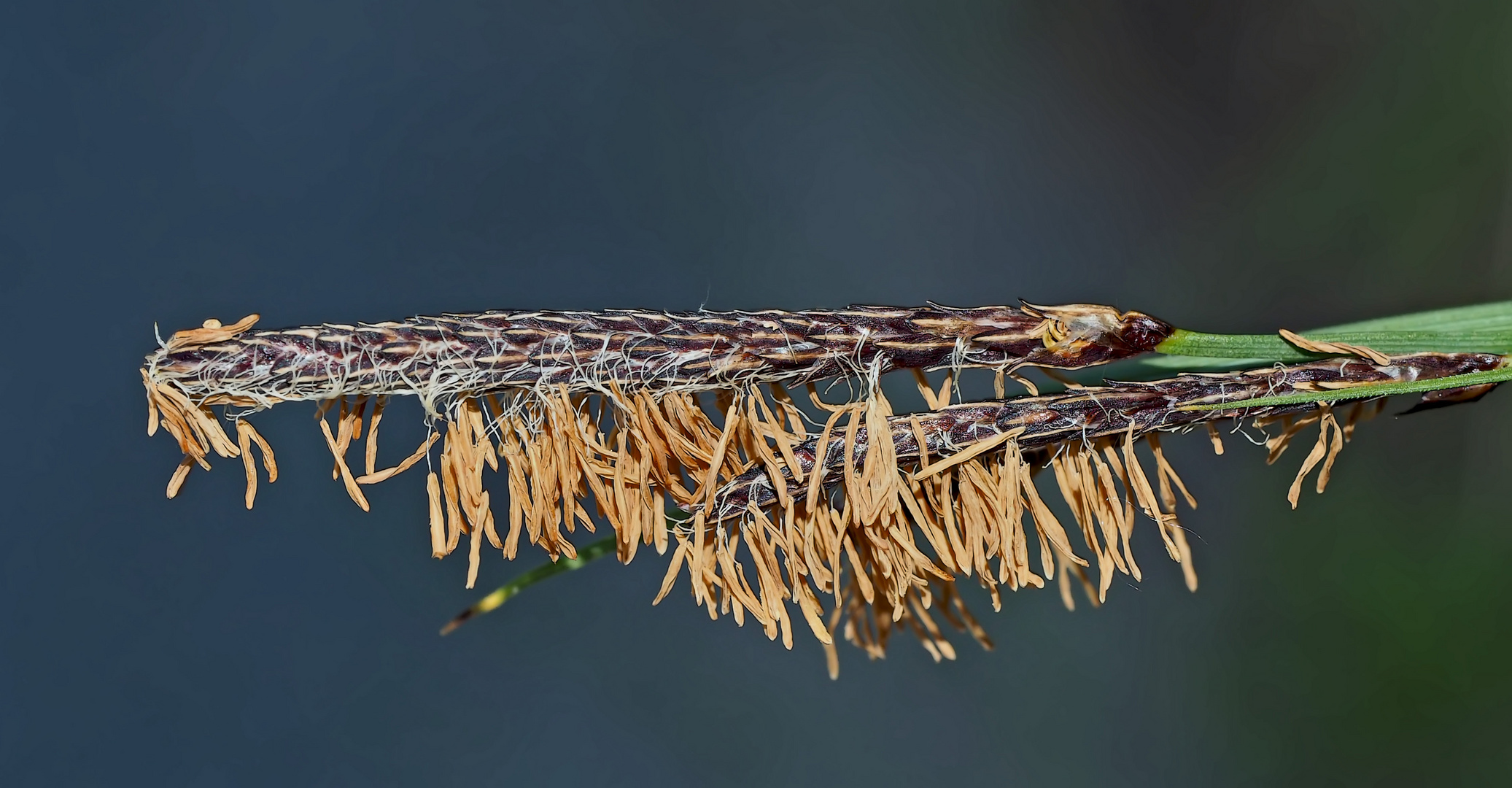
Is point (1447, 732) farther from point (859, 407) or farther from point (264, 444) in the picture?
point (264, 444)

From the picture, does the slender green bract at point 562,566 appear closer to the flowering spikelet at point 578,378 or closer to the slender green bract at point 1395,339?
the flowering spikelet at point 578,378

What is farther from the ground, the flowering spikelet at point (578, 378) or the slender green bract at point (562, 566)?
the flowering spikelet at point (578, 378)

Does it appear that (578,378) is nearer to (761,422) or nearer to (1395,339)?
(761,422)

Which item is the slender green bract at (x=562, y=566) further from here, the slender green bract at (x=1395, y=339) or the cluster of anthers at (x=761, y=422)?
the slender green bract at (x=1395, y=339)

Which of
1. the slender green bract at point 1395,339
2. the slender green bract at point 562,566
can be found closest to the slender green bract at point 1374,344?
the slender green bract at point 1395,339

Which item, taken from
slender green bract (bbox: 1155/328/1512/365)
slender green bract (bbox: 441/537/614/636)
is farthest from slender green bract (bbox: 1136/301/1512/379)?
slender green bract (bbox: 441/537/614/636)

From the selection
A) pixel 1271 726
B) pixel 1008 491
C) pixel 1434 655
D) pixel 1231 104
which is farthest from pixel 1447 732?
pixel 1008 491

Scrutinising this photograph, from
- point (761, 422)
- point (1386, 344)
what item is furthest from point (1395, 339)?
point (761, 422)

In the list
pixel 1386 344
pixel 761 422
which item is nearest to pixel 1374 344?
pixel 1386 344

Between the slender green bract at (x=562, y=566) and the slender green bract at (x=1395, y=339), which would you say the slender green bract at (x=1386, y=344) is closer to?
the slender green bract at (x=1395, y=339)
